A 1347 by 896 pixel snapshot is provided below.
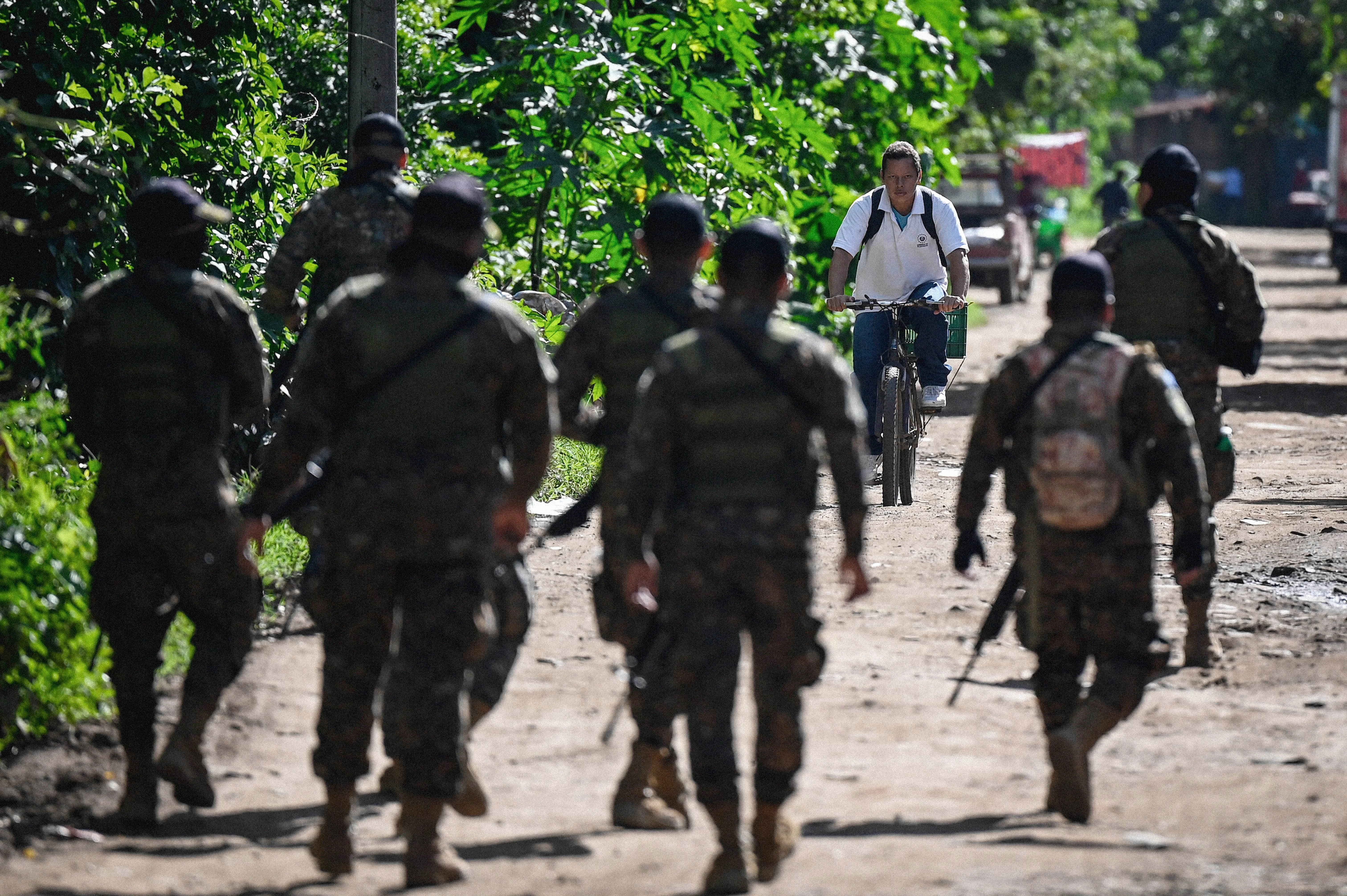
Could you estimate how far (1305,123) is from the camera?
67.3m

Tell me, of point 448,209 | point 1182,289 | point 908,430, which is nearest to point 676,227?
point 448,209

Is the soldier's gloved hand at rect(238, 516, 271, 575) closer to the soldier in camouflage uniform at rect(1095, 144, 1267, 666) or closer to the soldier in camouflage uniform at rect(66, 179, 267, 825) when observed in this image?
the soldier in camouflage uniform at rect(66, 179, 267, 825)

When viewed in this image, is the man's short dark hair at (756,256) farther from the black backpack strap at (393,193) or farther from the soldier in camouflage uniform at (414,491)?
the black backpack strap at (393,193)

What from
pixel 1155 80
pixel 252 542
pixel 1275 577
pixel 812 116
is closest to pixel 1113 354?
pixel 252 542

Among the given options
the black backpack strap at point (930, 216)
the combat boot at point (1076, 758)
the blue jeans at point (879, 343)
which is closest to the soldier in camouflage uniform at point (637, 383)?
the combat boot at point (1076, 758)

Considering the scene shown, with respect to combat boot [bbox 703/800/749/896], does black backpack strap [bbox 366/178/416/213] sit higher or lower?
higher

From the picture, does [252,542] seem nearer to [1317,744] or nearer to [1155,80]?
[1317,744]

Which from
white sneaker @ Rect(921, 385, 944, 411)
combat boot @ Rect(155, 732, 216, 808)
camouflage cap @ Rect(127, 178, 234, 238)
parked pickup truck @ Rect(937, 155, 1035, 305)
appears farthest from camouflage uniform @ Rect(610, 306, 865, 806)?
parked pickup truck @ Rect(937, 155, 1035, 305)

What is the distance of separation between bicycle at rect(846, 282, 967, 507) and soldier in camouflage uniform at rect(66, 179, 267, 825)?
5.30 metres

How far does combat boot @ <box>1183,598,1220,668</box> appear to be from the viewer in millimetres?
7328

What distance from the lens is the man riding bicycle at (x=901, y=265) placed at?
33.6 feet

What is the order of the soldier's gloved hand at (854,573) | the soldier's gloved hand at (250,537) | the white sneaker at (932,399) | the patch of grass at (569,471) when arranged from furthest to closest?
the white sneaker at (932,399) → the patch of grass at (569,471) → the soldier's gloved hand at (250,537) → the soldier's gloved hand at (854,573)

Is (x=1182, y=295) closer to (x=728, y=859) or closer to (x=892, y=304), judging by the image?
(x=892, y=304)

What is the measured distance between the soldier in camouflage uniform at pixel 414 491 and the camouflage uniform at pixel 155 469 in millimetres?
669
